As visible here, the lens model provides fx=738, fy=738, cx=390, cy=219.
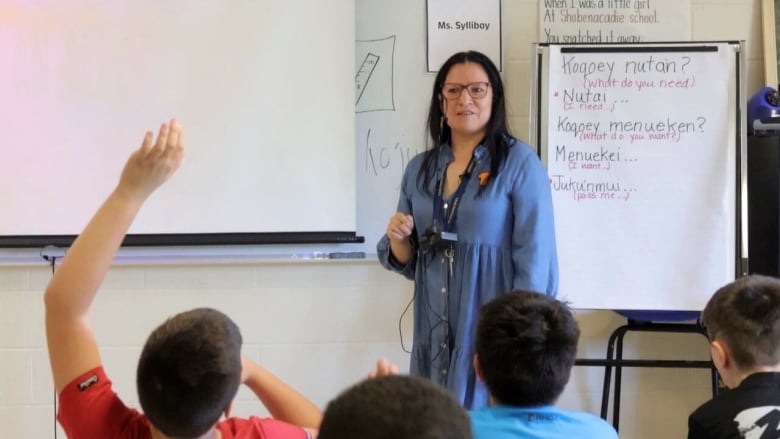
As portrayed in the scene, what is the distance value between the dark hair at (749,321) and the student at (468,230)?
513 mm

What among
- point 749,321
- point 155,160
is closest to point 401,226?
point 749,321

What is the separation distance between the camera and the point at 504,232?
2.10 metres

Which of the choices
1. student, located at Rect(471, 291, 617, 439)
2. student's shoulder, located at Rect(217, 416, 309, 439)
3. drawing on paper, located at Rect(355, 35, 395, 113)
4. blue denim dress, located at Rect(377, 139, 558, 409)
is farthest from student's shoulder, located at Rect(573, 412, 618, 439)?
drawing on paper, located at Rect(355, 35, 395, 113)

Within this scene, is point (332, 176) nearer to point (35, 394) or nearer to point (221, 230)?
point (221, 230)

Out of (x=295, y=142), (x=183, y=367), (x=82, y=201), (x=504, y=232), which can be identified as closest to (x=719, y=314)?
(x=504, y=232)

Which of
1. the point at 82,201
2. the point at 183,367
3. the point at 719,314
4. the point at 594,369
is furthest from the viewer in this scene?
the point at 594,369

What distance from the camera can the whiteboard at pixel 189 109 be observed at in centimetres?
265

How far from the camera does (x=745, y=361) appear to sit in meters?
1.57

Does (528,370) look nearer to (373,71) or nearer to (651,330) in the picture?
(651,330)

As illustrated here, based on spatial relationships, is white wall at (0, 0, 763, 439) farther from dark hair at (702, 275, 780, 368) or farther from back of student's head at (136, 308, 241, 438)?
back of student's head at (136, 308, 241, 438)

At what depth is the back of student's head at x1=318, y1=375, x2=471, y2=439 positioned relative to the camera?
67 cm

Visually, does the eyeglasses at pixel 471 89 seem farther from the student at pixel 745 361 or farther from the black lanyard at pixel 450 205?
the student at pixel 745 361

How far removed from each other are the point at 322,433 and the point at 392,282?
2.10 metres

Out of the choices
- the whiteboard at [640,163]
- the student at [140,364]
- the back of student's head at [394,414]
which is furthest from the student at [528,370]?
the whiteboard at [640,163]
